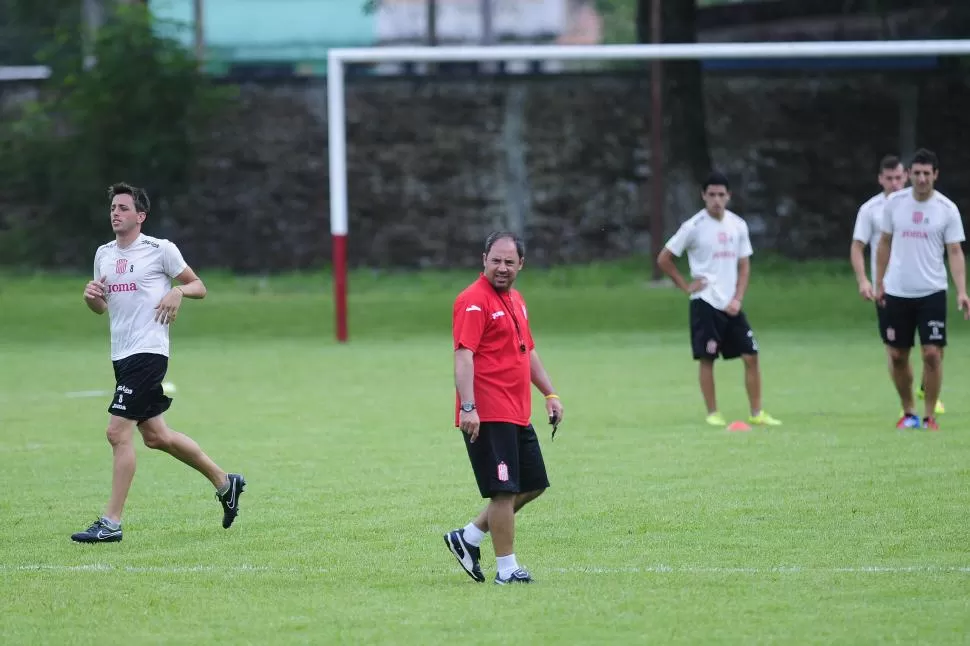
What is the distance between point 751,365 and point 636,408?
186cm

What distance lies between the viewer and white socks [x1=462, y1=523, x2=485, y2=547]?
7.90 metres

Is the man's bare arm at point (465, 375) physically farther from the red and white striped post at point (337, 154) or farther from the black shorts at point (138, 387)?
the red and white striped post at point (337, 154)

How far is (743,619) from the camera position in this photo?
22.8 ft

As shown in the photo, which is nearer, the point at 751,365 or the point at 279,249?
the point at 751,365

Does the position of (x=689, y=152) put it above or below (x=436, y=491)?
above

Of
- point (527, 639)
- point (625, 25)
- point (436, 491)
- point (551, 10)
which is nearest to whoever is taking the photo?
point (527, 639)

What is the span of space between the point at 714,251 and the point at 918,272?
1.81 meters

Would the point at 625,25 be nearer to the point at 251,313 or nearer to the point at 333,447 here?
the point at 251,313

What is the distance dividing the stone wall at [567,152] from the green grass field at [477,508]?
543 inches

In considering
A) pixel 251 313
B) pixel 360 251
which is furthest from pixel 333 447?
pixel 360 251

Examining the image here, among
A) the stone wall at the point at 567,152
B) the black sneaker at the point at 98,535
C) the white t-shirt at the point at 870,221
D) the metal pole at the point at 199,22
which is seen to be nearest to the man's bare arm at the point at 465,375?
the black sneaker at the point at 98,535

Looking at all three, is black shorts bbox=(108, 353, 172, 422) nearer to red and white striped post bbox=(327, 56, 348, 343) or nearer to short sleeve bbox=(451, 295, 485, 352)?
short sleeve bbox=(451, 295, 485, 352)

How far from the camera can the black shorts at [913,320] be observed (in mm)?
13266

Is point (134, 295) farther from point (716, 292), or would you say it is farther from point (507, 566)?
point (716, 292)
